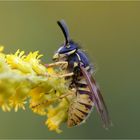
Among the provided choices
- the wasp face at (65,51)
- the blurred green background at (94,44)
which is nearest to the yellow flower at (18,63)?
the wasp face at (65,51)

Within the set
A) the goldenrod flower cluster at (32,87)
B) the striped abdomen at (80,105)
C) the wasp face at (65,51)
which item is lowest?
the striped abdomen at (80,105)

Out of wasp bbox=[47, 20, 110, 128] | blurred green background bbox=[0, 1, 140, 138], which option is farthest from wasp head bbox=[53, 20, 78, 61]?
blurred green background bbox=[0, 1, 140, 138]

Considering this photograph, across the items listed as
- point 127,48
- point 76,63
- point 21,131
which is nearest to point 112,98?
point 127,48

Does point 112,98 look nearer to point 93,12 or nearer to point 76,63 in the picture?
point 93,12

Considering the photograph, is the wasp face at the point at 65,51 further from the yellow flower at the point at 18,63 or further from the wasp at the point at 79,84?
the yellow flower at the point at 18,63

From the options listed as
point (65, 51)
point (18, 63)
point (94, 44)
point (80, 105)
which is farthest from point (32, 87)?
point (94, 44)

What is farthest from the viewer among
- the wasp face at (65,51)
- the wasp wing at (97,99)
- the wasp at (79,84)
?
the wasp face at (65,51)

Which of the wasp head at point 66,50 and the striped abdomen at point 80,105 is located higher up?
the wasp head at point 66,50
